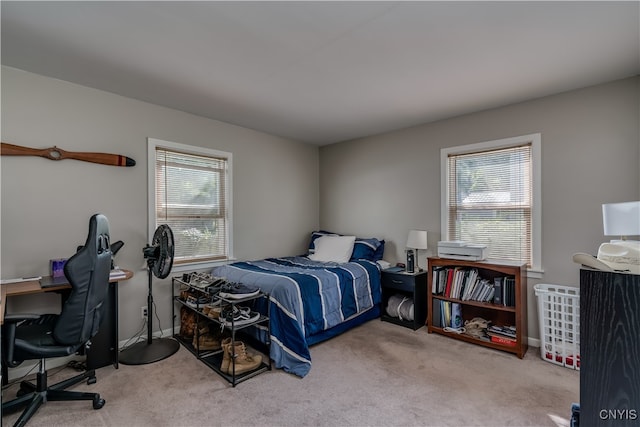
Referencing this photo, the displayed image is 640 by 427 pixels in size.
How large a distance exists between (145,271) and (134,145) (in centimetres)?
124

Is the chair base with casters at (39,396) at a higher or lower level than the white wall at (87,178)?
lower

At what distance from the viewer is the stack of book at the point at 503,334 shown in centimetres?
281

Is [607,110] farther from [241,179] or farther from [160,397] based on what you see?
[160,397]

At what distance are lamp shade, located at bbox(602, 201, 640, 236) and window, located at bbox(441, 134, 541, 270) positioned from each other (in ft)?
2.73

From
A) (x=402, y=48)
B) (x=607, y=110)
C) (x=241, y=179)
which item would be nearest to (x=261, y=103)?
(x=241, y=179)

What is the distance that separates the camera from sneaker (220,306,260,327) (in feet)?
7.77

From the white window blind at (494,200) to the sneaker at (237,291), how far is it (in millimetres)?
2312

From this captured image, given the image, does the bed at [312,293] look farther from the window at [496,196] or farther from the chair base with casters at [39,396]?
the chair base with casters at [39,396]

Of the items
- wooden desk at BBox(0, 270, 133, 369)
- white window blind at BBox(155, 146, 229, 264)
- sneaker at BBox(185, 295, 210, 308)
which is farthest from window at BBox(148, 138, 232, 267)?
wooden desk at BBox(0, 270, 133, 369)

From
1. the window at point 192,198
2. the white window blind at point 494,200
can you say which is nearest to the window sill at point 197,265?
the window at point 192,198

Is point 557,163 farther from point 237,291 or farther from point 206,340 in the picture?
point 206,340

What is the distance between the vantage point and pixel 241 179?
387cm

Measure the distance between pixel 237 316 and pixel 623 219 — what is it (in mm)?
2818

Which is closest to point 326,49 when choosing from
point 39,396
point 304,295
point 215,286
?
point 304,295
